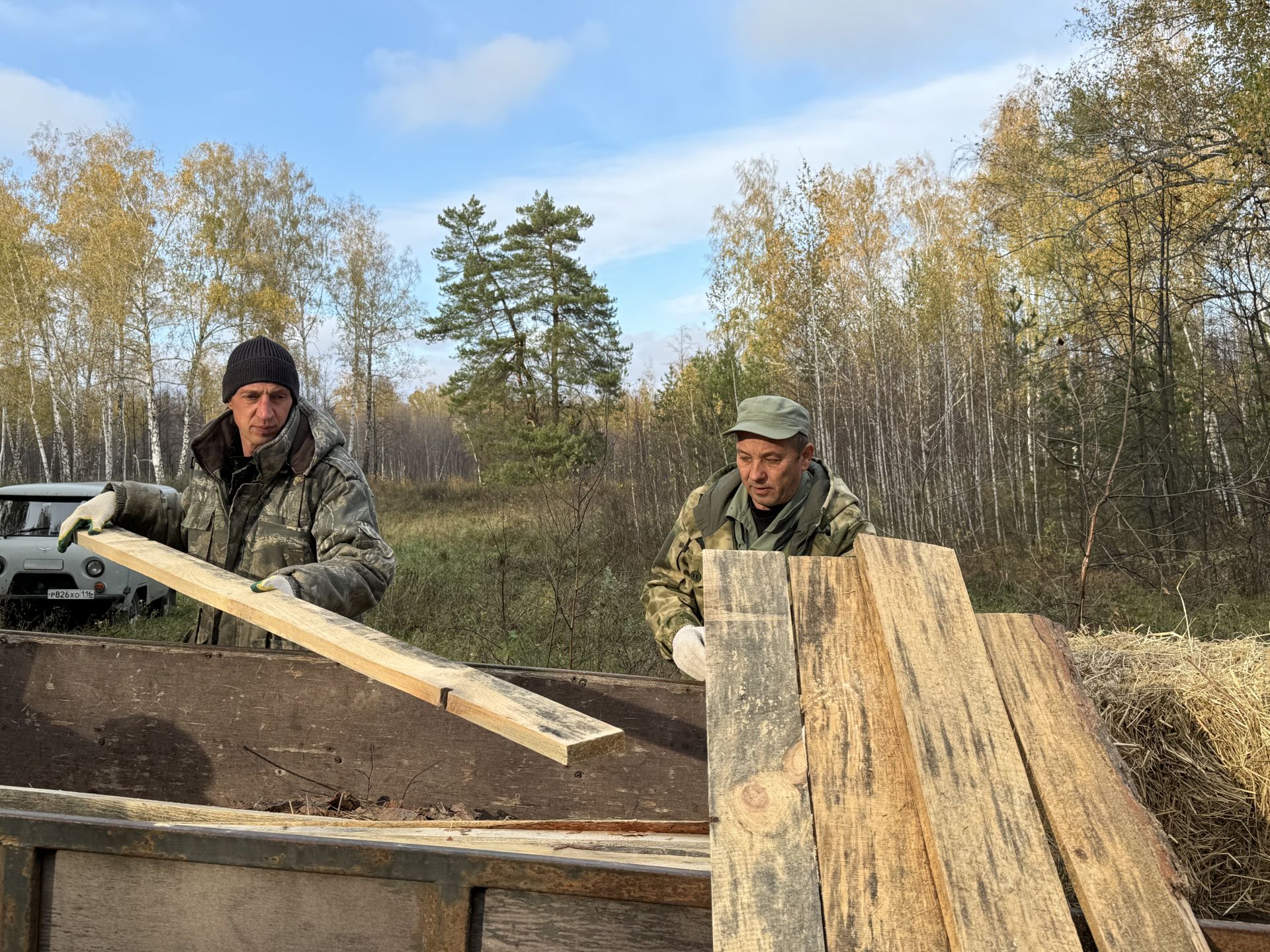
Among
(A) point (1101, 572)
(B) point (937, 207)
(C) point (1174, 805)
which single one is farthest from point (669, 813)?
(B) point (937, 207)

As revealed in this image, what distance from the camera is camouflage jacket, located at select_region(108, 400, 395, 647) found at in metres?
3.66

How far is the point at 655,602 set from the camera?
3.61 m

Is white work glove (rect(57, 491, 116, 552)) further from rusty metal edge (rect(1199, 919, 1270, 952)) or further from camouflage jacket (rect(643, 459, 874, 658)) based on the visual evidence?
rusty metal edge (rect(1199, 919, 1270, 952))

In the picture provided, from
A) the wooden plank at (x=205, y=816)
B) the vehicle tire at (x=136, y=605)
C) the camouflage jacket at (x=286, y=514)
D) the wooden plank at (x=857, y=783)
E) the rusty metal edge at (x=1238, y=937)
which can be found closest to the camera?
the rusty metal edge at (x=1238, y=937)

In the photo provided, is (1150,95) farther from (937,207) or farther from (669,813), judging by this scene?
(937,207)

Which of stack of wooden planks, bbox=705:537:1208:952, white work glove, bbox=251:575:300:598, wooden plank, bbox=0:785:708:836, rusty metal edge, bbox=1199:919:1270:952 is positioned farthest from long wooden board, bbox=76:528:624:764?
rusty metal edge, bbox=1199:919:1270:952

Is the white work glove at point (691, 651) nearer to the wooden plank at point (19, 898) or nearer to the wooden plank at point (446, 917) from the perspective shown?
the wooden plank at point (446, 917)

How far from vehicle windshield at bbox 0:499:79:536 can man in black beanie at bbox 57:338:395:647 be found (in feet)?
22.4

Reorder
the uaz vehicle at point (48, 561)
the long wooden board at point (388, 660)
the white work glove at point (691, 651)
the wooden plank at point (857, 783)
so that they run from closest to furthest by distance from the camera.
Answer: the wooden plank at point (857, 783) < the long wooden board at point (388, 660) < the white work glove at point (691, 651) < the uaz vehicle at point (48, 561)

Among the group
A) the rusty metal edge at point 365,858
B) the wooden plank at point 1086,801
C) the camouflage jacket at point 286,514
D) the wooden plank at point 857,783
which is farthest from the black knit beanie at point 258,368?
the wooden plank at point 1086,801

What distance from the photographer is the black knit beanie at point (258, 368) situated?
3676 mm

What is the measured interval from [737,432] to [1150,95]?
13257mm

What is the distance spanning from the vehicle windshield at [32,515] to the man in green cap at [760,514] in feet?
28.0

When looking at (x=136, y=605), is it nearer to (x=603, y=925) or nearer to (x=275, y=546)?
(x=275, y=546)
